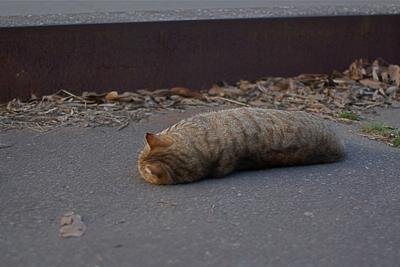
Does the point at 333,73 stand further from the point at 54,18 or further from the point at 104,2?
the point at 104,2

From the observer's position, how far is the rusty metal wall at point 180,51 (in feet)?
20.7

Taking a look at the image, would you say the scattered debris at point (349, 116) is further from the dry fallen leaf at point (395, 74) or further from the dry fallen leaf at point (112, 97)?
the dry fallen leaf at point (112, 97)

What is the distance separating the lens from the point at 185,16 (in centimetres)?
712

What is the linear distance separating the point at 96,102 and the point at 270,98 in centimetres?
166

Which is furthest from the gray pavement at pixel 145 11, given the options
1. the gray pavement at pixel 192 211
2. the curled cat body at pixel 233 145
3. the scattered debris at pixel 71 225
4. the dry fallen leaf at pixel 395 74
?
the scattered debris at pixel 71 225

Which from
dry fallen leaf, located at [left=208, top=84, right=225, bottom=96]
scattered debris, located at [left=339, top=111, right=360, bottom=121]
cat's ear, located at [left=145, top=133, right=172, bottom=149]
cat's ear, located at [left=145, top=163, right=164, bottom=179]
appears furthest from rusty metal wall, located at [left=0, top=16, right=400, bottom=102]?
cat's ear, located at [left=145, top=163, right=164, bottom=179]

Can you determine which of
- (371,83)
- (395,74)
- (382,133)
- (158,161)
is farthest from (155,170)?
(395,74)

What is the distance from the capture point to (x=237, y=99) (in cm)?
687

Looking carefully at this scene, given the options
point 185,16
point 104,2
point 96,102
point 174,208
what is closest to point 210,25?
point 185,16

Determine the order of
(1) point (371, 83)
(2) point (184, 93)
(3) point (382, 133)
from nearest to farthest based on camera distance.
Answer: (3) point (382, 133)
(2) point (184, 93)
(1) point (371, 83)

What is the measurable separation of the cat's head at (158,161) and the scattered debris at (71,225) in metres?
0.66

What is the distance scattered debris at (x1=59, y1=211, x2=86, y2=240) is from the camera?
3775 millimetres

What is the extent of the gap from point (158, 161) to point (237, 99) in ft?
7.96

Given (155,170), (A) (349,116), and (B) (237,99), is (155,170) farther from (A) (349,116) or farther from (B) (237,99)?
(A) (349,116)
